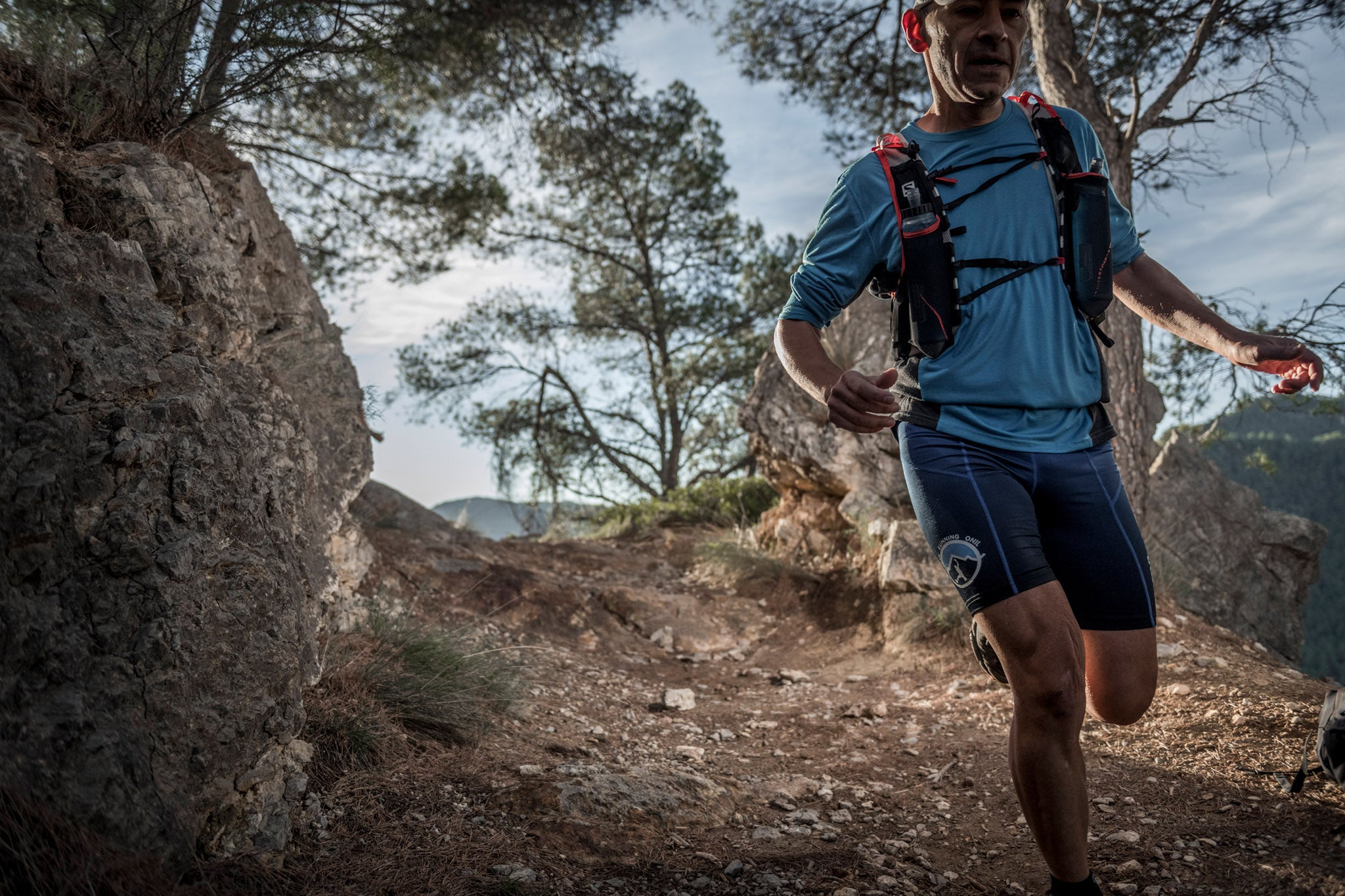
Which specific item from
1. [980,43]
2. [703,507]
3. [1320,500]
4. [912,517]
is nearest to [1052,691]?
[980,43]

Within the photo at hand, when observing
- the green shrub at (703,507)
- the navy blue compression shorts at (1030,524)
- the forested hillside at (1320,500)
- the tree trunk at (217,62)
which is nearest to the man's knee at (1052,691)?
the navy blue compression shorts at (1030,524)

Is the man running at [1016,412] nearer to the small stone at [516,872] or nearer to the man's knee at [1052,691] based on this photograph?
the man's knee at [1052,691]

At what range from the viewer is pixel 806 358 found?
2.16 metres

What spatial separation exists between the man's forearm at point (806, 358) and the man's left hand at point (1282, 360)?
39.4 inches

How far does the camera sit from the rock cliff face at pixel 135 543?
2.03 m

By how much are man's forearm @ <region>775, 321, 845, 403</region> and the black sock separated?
1.22 meters

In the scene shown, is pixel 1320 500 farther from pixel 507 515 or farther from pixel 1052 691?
pixel 1052 691

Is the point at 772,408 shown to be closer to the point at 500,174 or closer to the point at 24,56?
the point at 500,174

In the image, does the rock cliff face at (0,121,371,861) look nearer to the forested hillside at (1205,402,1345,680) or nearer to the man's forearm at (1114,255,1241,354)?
the man's forearm at (1114,255,1241,354)

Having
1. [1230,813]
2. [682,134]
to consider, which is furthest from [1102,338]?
[682,134]

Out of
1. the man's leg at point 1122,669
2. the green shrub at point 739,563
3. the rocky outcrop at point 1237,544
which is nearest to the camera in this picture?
the man's leg at point 1122,669

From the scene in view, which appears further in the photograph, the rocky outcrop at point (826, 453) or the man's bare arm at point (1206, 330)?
the rocky outcrop at point (826, 453)

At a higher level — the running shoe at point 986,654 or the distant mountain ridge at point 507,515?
the distant mountain ridge at point 507,515

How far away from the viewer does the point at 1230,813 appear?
2742mm
